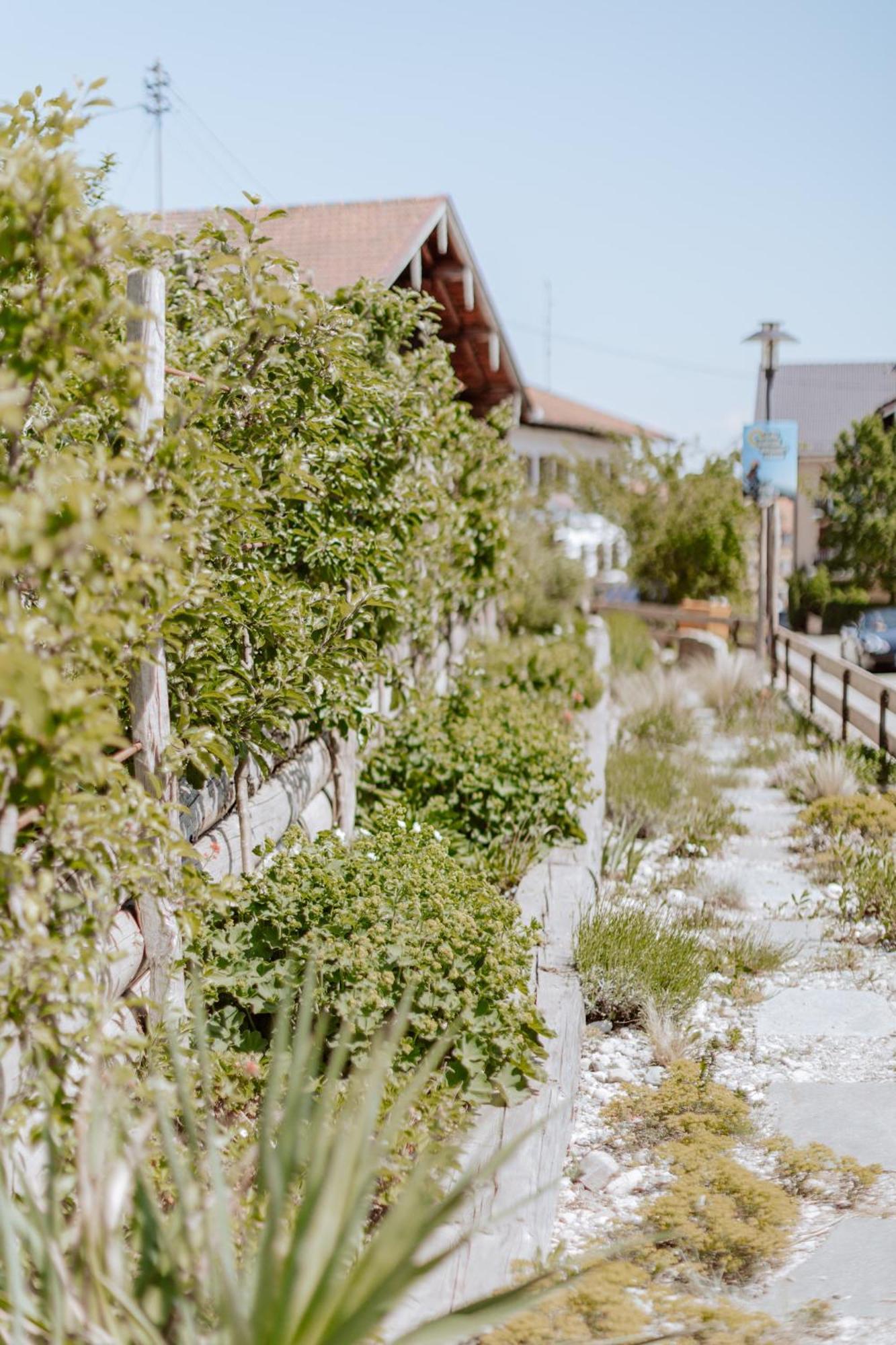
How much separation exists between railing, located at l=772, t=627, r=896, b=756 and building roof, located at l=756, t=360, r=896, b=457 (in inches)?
1007

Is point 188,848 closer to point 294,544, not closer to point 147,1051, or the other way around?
point 147,1051

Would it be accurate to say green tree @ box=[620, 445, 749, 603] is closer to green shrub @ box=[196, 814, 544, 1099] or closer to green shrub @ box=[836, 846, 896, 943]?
green shrub @ box=[836, 846, 896, 943]

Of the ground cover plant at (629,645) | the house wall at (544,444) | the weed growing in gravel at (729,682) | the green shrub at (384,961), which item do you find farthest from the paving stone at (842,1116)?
the house wall at (544,444)

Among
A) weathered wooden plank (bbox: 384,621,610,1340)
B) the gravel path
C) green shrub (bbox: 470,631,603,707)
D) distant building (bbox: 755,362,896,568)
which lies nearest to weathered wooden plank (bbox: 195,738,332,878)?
weathered wooden plank (bbox: 384,621,610,1340)

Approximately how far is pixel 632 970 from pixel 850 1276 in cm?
181

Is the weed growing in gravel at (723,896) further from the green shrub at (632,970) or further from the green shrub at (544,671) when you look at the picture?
the green shrub at (544,671)

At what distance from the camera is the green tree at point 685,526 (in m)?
19.0

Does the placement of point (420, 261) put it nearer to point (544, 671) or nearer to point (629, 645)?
point (544, 671)

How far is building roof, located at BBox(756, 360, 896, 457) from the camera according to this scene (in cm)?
3856

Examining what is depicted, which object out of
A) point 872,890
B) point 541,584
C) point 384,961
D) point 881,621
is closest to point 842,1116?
point 384,961

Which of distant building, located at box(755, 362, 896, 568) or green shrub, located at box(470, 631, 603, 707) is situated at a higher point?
distant building, located at box(755, 362, 896, 568)

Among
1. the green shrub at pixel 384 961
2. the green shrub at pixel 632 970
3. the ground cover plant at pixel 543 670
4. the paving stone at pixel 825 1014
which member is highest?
the ground cover plant at pixel 543 670

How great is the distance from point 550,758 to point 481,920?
269 centimetres

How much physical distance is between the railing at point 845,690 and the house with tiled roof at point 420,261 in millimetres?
4010
